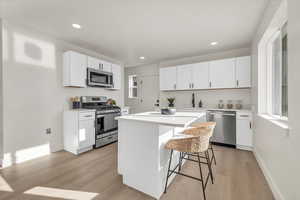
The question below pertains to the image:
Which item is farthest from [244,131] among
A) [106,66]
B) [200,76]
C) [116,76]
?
[106,66]

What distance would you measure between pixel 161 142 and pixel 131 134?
0.41 m

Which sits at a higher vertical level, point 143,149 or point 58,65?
point 58,65

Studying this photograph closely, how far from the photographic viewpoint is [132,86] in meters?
5.80

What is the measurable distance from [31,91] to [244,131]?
179 inches

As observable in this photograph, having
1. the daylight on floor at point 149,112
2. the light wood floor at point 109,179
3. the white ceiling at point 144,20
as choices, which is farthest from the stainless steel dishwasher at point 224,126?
the white ceiling at point 144,20

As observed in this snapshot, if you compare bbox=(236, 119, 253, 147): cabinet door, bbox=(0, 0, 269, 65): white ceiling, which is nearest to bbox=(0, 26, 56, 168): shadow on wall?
bbox=(0, 0, 269, 65): white ceiling

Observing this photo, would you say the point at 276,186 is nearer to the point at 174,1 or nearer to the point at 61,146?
the point at 174,1

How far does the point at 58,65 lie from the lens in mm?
3160

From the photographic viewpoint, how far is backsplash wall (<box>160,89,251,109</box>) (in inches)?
143

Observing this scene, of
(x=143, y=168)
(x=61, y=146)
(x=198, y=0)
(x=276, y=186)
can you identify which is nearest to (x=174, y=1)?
(x=198, y=0)

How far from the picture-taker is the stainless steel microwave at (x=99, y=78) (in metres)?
3.43

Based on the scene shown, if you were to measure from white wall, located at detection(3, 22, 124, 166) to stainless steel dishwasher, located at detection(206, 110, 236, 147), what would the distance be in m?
3.58

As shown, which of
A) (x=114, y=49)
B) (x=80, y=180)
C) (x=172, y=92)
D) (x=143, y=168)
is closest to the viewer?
(x=143, y=168)

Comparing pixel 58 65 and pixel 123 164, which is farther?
pixel 58 65
